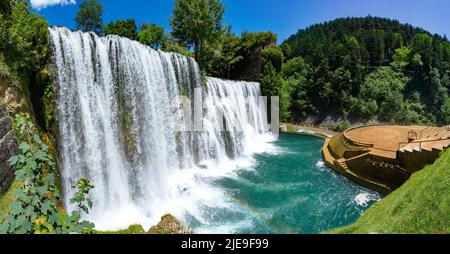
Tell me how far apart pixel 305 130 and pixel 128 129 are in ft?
79.8

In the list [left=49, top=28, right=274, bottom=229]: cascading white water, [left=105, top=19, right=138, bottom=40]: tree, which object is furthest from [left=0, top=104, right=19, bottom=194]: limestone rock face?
[left=105, top=19, right=138, bottom=40]: tree

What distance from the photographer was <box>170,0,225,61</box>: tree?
87.2ft

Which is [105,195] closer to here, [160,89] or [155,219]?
[155,219]

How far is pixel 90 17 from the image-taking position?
3772 centimetres

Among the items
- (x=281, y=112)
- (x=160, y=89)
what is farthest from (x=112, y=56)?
(x=281, y=112)

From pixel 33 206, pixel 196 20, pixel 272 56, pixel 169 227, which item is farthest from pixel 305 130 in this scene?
pixel 33 206

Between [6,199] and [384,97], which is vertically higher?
[384,97]

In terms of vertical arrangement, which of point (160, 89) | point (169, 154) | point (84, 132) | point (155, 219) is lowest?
point (155, 219)

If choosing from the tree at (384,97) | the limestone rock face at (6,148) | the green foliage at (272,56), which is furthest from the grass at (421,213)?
the tree at (384,97)

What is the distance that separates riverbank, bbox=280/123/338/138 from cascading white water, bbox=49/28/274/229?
51.5 ft

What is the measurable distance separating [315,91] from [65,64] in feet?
106

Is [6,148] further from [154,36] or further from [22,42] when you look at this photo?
[154,36]

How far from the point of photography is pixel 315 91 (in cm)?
3809

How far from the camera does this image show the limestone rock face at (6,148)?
24.2ft
